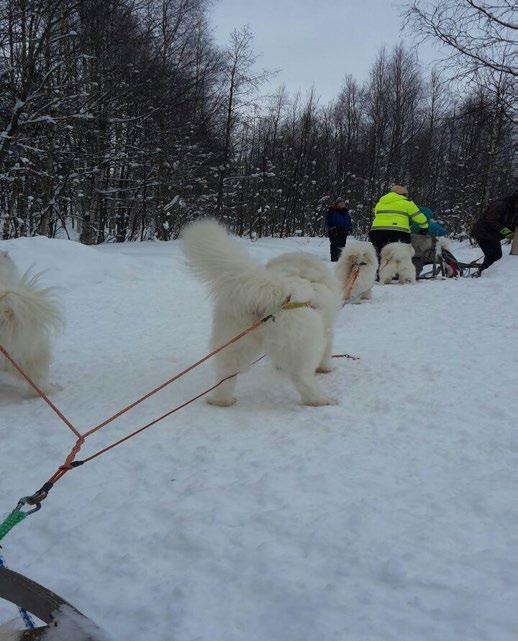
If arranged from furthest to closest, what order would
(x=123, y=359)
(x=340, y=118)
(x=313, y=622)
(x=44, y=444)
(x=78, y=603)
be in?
(x=340, y=118)
(x=123, y=359)
(x=44, y=444)
(x=78, y=603)
(x=313, y=622)

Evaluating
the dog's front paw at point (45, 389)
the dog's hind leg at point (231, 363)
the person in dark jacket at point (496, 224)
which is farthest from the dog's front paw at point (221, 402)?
the person in dark jacket at point (496, 224)

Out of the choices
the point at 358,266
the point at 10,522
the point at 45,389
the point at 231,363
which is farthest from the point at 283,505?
the point at 358,266

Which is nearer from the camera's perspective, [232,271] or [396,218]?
[232,271]

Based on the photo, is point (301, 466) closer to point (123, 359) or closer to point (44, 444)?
point (44, 444)

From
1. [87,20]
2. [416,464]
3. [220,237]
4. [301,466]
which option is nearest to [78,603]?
[301,466]

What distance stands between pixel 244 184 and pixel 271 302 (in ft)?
90.8

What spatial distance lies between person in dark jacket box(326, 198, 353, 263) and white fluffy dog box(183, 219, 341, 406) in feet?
39.8

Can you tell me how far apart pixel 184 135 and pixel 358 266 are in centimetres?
1457

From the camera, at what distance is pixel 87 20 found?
12.6m

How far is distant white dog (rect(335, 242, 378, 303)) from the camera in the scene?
25.3 ft

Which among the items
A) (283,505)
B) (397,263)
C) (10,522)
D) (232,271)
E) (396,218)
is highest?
(396,218)

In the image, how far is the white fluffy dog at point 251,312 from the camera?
133 inches

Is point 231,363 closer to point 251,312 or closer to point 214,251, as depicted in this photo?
point 251,312

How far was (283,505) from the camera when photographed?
2.27 m
